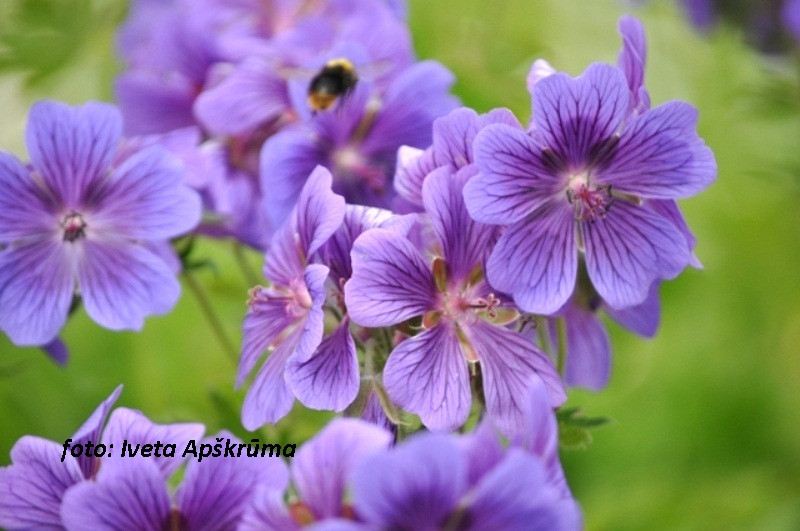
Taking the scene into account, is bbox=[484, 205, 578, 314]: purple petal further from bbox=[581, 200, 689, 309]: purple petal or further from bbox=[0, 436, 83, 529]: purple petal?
bbox=[0, 436, 83, 529]: purple petal

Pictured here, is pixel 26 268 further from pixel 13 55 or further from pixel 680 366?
pixel 680 366

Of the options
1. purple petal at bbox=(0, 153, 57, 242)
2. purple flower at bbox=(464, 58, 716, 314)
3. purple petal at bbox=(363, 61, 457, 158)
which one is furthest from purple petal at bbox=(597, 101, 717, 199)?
purple petal at bbox=(0, 153, 57, 242)

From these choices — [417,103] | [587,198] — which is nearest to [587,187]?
[587,198]

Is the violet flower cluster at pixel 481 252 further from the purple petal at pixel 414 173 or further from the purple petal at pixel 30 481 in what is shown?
the purple petal at pixel 30 481

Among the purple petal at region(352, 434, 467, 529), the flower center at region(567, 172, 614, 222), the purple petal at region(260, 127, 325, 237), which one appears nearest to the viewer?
the purple petal at region(352, 434, 467, 529)

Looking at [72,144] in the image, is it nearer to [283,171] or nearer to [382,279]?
[283,171]

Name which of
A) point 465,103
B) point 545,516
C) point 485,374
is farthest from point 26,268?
point 465,103

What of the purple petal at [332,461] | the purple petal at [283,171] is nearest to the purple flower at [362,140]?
the purple petal at [283,171]
